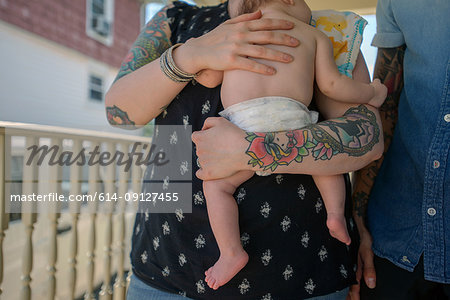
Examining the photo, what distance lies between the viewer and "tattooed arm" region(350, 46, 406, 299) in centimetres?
127

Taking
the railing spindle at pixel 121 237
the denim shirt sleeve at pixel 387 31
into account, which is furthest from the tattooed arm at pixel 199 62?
the railing spindle at pixel 121 237

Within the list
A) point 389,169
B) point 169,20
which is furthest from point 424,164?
point 169,20

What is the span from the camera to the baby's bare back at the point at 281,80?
988mm

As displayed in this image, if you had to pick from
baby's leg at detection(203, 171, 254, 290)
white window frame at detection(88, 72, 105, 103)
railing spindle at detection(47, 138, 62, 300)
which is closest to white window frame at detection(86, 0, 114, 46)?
white window frame at detection(88, 72, 105, 103)

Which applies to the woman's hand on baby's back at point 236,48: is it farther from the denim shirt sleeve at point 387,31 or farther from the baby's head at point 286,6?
the denim shirt sleeve at point 387,31

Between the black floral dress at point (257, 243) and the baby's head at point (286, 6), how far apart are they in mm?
336

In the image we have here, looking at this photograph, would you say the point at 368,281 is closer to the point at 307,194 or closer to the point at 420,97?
the point at 307,194

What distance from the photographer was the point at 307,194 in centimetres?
99

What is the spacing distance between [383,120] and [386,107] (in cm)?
5

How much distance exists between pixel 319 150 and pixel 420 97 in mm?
502

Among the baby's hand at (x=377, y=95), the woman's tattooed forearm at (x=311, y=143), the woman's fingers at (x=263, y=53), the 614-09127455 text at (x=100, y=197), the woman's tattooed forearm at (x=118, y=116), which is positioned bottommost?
the 614-09127455 text at (x=100, y=197)

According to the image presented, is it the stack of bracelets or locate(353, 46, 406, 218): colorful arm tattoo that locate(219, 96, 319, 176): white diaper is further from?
locate(353, 46, 406, 218): colorful arm tattoo

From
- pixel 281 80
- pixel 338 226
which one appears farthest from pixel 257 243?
pixel 281 80

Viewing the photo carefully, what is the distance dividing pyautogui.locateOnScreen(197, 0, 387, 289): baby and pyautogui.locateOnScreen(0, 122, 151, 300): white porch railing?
153cm
